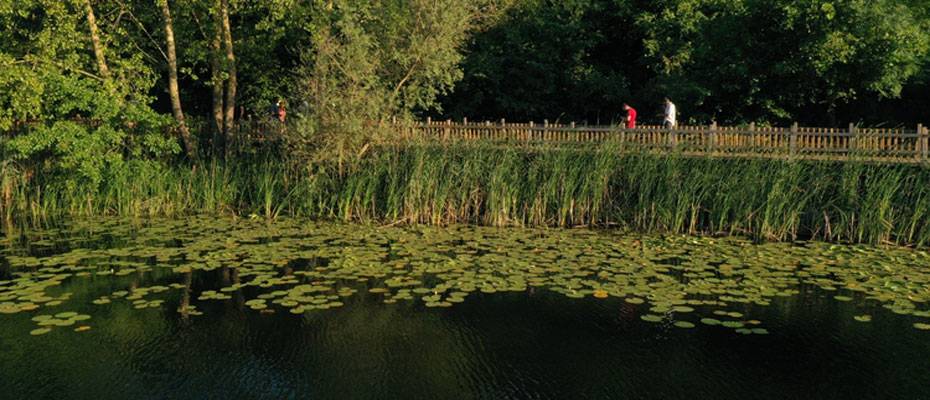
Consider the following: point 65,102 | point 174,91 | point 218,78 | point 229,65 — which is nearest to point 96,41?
point 174,91

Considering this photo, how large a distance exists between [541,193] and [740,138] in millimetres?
4586

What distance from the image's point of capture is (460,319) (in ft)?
24.3

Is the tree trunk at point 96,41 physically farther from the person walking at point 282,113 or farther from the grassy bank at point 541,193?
the person walking at point 282,113

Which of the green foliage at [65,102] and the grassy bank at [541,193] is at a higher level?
the green foliage at [65,102]

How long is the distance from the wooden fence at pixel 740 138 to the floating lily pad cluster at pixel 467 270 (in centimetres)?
256

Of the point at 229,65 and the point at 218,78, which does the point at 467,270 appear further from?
the point at 218,78

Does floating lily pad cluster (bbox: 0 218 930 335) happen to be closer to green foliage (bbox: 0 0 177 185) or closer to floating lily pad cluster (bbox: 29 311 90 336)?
floating lily pad cluster (bbox: 29 311 90 336)

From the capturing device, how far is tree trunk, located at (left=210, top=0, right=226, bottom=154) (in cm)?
1661

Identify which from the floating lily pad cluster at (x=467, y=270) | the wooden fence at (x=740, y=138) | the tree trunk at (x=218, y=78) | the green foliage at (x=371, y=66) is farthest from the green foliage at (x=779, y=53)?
the tree trunk at (x=218, y=78)

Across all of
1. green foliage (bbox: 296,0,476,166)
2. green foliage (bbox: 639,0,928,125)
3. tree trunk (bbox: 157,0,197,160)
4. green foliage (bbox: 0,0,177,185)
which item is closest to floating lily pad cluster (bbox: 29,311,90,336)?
green foliage (bbox: 296,0,476,166)

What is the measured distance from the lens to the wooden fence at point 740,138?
517 inches

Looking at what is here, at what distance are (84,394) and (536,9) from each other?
Result: 20.0 metres

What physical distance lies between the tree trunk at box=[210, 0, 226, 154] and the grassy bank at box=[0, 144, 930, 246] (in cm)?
197

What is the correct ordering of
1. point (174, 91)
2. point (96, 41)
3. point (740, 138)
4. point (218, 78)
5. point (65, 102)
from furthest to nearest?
point (218, 78) < point (174, 91) < point (96, 41) < point (740, 138) < point (65, 102)
